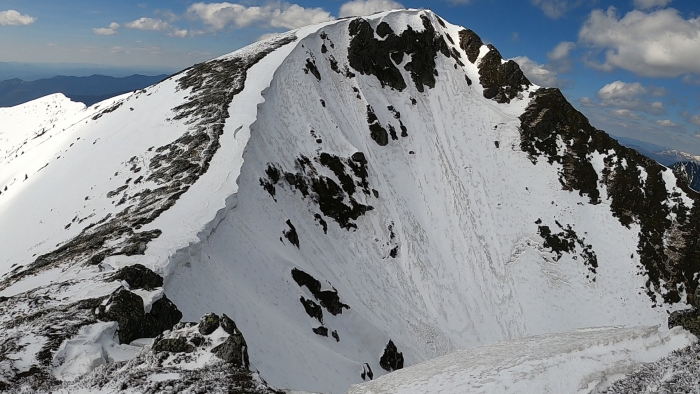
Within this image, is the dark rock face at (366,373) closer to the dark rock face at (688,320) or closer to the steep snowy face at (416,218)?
the steep snowy face at (416,218)

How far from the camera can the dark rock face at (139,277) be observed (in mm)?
17969

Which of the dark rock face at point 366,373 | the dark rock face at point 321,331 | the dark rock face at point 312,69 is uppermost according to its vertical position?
the dark rock face at point 312,69

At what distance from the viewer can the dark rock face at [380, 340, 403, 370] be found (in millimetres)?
32191

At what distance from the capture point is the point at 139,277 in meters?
18.3

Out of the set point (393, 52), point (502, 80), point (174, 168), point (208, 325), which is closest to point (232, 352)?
point (208, 325)

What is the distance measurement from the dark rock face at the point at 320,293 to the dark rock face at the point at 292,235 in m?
4.90

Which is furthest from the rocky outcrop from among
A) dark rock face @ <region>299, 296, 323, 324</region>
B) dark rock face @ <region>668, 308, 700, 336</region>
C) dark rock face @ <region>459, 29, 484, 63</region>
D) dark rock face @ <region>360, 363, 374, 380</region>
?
dark rock face @ <region>459, 29, 484, 63</region>

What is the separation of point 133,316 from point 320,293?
17321mm

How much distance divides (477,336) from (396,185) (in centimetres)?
2303

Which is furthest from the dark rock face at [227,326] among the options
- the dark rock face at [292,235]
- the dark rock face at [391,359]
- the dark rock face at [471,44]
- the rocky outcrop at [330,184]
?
the dark rock face at [471,44]

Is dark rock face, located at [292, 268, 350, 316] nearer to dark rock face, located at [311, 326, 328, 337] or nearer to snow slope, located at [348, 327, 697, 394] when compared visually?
dark rock face, located at [311, 326, 328, 337]

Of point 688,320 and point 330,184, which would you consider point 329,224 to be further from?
point 688,320

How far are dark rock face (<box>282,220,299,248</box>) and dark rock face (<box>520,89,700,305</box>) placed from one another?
44844 mm

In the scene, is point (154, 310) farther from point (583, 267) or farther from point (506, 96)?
point (506, 96)
